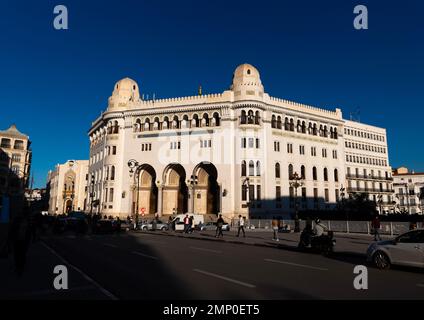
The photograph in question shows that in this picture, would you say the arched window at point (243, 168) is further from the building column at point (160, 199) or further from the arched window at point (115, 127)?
the arched window at point (115, 127)

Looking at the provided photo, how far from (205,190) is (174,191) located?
16.4 feet

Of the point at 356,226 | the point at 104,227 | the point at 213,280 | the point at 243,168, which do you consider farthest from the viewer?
the point at 243,168

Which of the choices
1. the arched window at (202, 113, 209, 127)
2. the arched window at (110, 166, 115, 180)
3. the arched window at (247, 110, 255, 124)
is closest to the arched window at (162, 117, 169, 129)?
the arched window at (202, 113, 209, 127)

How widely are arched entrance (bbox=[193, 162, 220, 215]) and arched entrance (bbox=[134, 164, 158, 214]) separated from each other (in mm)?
7711

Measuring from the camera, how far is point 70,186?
8469cm

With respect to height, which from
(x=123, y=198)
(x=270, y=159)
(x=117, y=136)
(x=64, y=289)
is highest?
(x=117, y=136)

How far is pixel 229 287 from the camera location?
26.5 feet

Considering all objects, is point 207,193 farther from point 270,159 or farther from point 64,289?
point 64,289

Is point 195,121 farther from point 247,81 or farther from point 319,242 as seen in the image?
point 319,242

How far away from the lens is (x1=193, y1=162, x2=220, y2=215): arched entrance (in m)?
51.1

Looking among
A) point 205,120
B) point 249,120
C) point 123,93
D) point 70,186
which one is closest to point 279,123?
point 249,120

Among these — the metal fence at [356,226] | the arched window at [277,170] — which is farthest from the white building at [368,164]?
the metal fence at [356,226]
